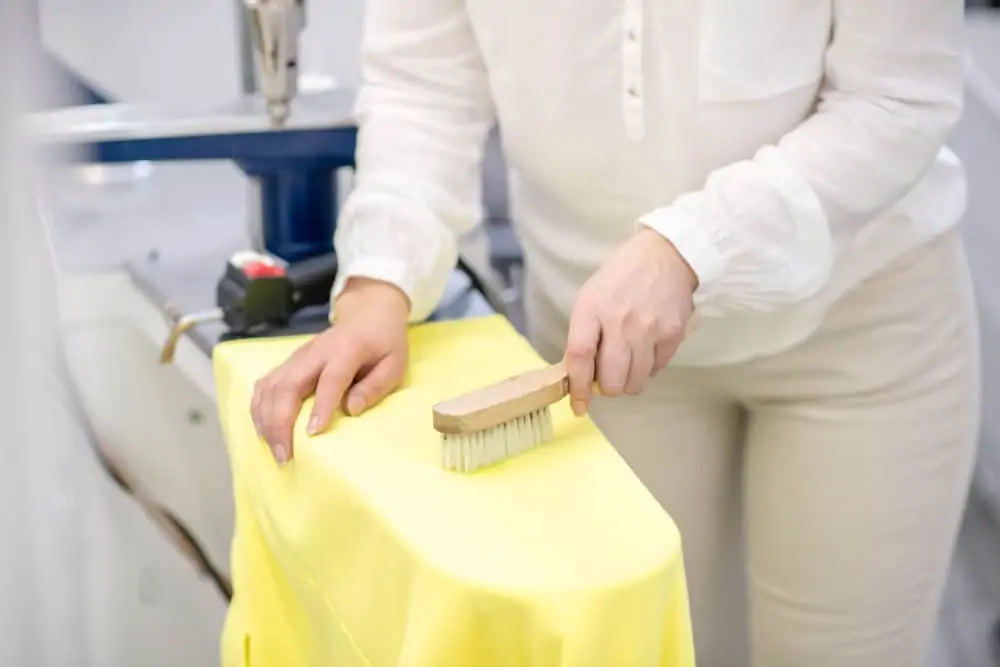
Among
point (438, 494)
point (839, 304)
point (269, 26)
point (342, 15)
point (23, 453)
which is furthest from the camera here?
point (342, 15)

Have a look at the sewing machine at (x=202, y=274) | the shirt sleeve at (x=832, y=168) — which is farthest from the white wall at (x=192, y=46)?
the shirt sleeve at (x=832, y=168)

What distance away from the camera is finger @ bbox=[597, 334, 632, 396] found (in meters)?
0.61

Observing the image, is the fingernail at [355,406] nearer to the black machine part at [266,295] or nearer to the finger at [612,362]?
the finger at [612,362]

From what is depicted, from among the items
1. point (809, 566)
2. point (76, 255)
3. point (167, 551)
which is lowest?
point (167, 551)

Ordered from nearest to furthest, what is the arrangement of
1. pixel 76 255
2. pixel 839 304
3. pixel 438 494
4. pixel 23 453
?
1. pixel 23 453
2. pixel 438 494
3. pixel 839 304
4. pixel 76 255

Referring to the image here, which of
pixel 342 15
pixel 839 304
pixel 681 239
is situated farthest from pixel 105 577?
pixel 342 15

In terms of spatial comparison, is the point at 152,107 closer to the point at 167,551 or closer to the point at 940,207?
the point at 167,551

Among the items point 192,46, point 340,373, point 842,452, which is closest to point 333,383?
point 340,373

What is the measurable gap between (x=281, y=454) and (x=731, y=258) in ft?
0.90

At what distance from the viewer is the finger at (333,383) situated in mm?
631

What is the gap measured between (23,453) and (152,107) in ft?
2.03

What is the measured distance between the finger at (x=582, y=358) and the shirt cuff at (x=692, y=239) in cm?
7

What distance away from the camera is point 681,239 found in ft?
2.07

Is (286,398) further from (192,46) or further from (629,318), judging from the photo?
(192,46)
